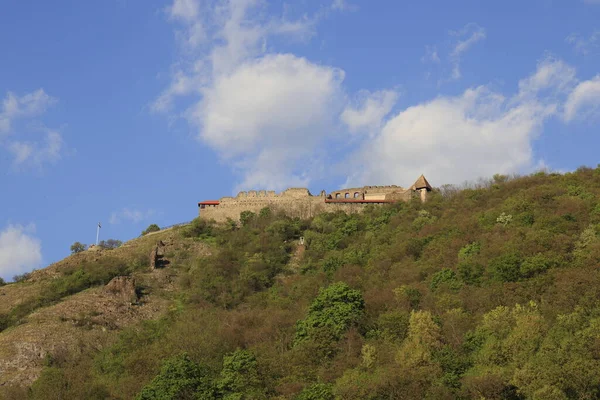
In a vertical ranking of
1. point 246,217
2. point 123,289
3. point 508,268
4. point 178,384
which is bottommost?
point 178,384

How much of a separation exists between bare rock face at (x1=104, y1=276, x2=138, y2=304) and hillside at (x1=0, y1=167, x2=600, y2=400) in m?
0.25

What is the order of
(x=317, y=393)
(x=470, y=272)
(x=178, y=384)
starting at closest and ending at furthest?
(x=317, y=393) → (x=178, y=384) → (x=470, y=272)

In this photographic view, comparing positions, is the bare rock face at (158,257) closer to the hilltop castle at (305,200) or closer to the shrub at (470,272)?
the hilltop castle at (305,200)

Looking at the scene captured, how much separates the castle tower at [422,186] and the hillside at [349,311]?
138 inches

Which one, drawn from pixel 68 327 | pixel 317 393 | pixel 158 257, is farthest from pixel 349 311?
pixel 158 257

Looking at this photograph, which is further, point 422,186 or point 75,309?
point 422,186

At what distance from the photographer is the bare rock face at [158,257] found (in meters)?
74.4

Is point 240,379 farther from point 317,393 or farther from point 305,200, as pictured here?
point 305,200

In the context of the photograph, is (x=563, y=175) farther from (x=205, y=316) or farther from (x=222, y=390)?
(x=222, y=390)

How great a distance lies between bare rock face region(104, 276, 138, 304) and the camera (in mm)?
64875

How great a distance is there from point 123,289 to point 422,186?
3378 centimetres

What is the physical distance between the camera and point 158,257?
7644cm

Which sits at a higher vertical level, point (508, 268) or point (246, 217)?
point (246, 217)

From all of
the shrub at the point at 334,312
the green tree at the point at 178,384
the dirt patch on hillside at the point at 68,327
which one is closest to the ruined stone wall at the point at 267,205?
the dirt patch on hillside at the point at 68,327
